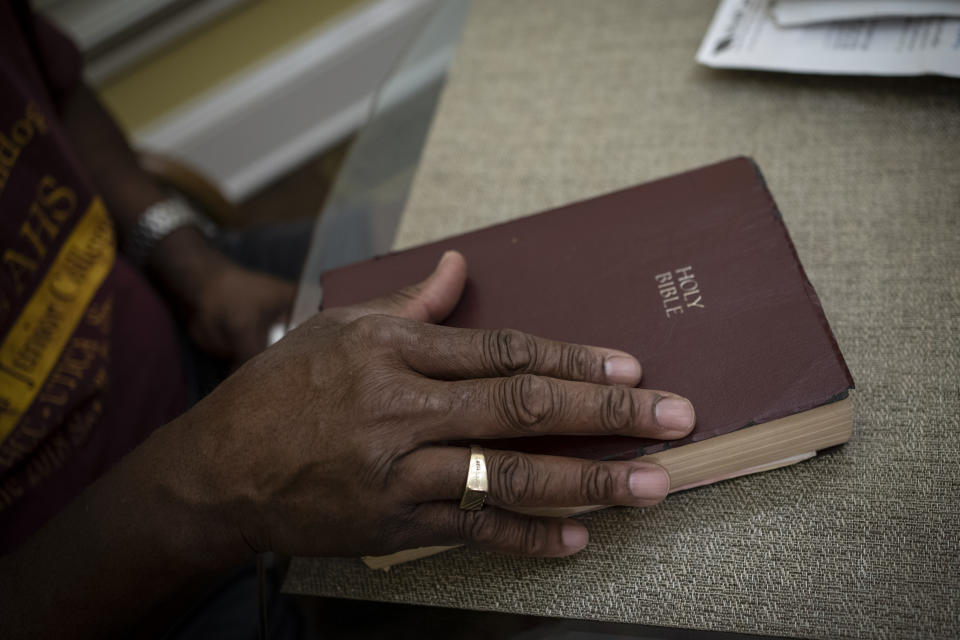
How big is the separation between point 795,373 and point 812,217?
213mm

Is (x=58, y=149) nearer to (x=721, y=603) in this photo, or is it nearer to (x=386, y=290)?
(x=386, y=290)

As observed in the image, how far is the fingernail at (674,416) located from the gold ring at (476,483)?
123 millimetres

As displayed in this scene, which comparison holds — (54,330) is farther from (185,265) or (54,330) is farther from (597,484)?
(597,484)

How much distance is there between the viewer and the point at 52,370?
723mm

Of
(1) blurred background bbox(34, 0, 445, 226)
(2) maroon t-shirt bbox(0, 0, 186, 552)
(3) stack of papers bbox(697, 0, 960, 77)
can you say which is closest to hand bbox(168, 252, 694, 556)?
(2) maroon t-shirt bbox(0, 0, 186, 552)

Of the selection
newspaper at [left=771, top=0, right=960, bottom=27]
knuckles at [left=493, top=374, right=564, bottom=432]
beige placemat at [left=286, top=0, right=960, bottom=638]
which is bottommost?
beige placemat at [left=286, top=0, right=960, bottom=638]

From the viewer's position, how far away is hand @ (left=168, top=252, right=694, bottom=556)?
0.45 meters

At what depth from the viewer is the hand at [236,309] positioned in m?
0.94

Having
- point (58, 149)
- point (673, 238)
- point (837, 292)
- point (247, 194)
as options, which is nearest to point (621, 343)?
point (673, 238)

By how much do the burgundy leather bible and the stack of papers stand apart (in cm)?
21

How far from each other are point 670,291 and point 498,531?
0.73ft

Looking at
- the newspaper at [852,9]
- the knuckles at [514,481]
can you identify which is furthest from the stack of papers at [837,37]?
the knuckles at [514,481]

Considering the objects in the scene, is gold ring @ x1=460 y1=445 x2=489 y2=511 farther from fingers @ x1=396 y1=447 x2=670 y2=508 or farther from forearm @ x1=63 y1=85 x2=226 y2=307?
forearm @ x1=63 y1=85 x2=226 y2=307

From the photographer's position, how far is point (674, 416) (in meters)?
0.45
